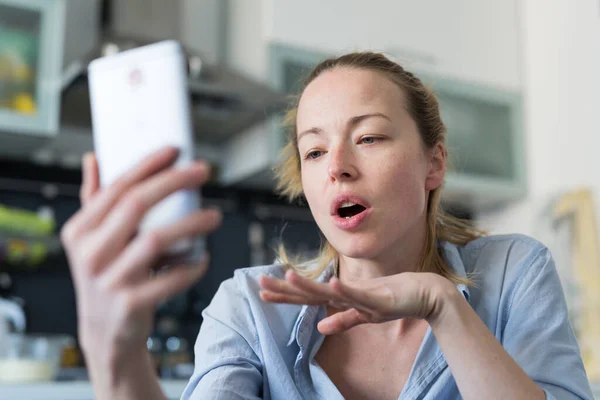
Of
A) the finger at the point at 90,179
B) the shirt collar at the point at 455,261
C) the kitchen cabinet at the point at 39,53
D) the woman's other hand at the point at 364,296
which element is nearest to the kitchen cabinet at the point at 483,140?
the kitchen cabinet at the point at 39,53

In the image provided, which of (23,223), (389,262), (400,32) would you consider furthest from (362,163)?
(400,32)

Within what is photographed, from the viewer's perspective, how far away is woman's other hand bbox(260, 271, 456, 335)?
2.24 ft

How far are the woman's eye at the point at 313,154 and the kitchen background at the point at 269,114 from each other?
3.83ft

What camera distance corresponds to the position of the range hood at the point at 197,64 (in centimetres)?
220

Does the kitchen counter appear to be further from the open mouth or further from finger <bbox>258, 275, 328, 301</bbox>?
finger <bbox>258, 275, 328, 301</bbox>

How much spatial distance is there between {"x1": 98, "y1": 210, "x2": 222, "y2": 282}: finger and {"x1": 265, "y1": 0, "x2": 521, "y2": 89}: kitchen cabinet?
198cm

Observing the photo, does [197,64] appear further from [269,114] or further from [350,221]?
[350,221]

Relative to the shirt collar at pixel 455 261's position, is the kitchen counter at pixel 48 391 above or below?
below

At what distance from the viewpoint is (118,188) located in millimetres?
553

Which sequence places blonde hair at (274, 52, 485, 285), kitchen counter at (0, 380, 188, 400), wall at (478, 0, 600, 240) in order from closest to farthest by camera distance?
blonde hair at (274, 52, 485, 285) < kitchen counter at (0, 380, 188, 400) < wall at (478, 0, 600, 240)

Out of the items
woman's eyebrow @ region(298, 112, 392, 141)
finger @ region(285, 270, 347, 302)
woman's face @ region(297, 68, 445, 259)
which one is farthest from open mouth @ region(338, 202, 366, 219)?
finger @ region(285, 270, 347, 302)

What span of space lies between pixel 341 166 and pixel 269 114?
143 centimetres

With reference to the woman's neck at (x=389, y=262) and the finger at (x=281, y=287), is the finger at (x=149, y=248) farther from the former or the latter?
the woman's neck at (x=389, y=262)

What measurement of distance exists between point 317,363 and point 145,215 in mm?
557
